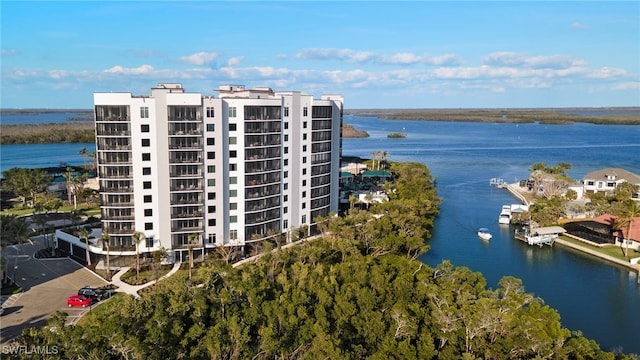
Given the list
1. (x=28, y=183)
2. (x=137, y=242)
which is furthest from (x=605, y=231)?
(x=28, y=183)

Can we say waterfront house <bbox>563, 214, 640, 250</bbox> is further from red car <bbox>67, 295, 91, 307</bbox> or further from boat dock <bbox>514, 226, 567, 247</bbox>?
red car <bbox>67, 295, 91, 307</bbox>

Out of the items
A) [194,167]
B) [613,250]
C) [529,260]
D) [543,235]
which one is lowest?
[529,260]

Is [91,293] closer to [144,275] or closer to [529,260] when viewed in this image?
[144,275]

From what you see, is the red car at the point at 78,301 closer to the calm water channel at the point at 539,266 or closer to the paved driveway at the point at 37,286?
the paved driveway at the point at 37,286

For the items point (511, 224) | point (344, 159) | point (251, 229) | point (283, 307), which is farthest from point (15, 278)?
point (344, 159)

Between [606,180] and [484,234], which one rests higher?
[606,180]

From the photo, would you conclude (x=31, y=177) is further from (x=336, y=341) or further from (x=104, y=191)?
(x=336, y=341)

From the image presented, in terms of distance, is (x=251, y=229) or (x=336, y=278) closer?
(x=336, y=278)
